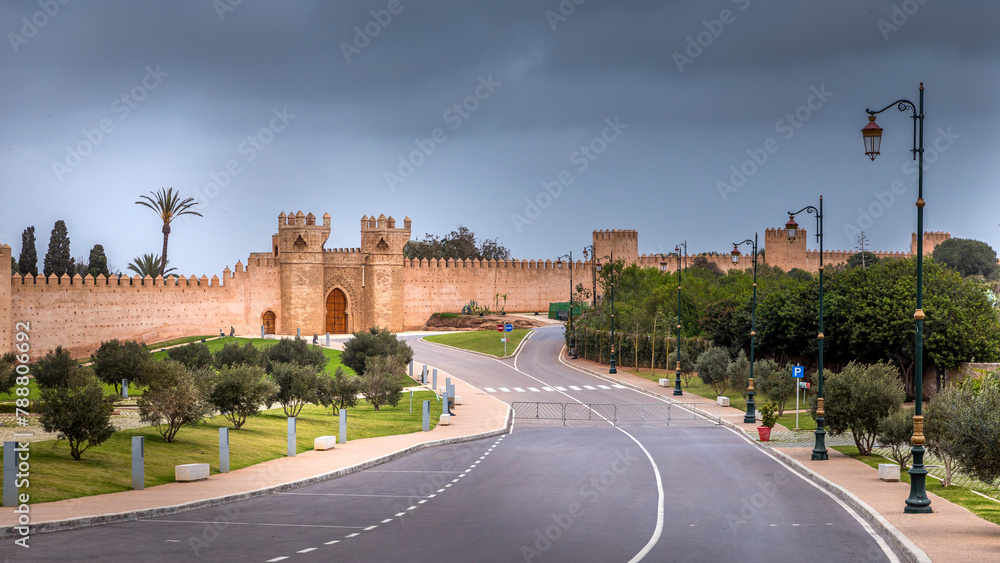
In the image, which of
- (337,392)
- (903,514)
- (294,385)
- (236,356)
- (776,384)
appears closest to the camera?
(903,514)

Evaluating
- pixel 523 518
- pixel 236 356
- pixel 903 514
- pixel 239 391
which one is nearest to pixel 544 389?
pixel 236 356

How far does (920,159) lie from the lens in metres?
15.8

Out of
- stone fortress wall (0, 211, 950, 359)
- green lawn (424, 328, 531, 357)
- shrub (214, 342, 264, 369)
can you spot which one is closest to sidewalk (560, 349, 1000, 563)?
shrub (214, 342, 264, 369)

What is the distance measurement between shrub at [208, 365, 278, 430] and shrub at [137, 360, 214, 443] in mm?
2103

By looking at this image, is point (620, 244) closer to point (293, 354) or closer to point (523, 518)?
point (293, 354)

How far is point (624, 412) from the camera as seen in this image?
37500mm

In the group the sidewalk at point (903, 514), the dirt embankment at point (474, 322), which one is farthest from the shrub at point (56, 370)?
the dirt embankment at point (474, 322)

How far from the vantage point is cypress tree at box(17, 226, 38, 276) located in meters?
71.4

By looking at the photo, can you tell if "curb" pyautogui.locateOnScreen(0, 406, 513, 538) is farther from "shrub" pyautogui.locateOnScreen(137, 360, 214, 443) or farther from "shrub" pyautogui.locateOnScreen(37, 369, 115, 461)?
"shrub" pyautogui.locateOnScreen(137, 360, 214, 443)

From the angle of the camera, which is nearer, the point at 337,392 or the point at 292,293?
the point at 337,392

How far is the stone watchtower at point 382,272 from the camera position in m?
73.1

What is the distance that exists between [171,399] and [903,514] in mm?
14761

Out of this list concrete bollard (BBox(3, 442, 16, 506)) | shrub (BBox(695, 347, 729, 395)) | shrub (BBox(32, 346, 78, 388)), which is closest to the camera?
concrete bollard (BBox(3, 442, 16, 506))

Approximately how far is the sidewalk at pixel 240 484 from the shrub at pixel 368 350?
13663 mm
